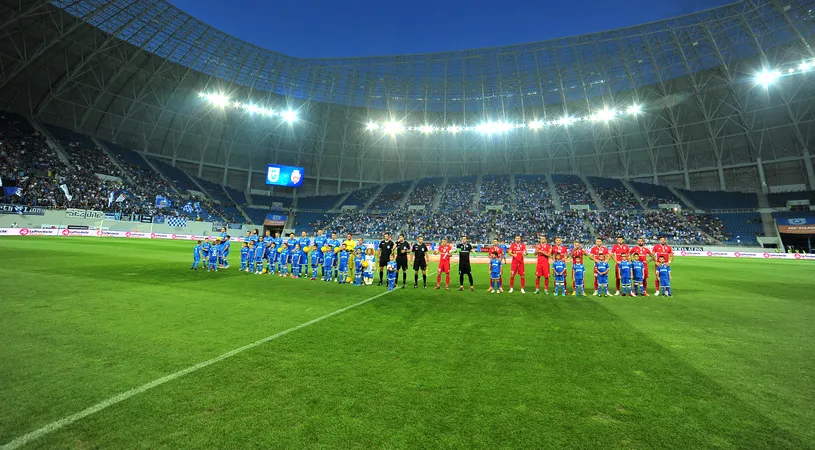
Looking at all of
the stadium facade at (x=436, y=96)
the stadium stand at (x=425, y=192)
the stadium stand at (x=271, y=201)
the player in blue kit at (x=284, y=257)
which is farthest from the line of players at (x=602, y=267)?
the stadium stand at (x=271, y=201)

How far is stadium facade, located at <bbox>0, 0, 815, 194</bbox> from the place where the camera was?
1417 inches

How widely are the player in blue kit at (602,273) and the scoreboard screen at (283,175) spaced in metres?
52.4

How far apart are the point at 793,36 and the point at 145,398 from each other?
55630 millimetres

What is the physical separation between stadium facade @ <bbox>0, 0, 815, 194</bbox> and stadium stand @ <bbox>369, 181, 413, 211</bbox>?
13.5ft

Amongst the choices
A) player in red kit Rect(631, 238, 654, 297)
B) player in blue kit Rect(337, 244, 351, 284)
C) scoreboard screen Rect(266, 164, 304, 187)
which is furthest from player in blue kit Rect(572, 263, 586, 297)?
scoreboard screen Rect(266, 164, 304, 187)

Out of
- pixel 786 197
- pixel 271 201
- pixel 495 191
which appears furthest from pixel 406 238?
pixel 786 197

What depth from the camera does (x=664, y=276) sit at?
11.6 m

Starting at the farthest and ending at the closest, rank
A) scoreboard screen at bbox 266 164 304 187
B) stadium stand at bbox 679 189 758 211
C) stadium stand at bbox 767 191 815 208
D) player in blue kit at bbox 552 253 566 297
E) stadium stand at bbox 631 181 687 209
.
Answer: scoreboard screen at bbox 266 164 304 187
stadium stand at bbox 631 181 687 209
stadium stand at bbox 679 189 758 211
stadium stand at bbox 767 191 815 208
player in blue kit at bbox 552 253 566 297

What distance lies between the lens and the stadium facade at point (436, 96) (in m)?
36.0

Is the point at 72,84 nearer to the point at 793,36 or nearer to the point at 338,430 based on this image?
the point at 338,430

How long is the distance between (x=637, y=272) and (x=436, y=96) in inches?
1797

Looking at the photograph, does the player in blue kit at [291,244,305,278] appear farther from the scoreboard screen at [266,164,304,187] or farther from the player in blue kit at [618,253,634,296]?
the scoreboard screen at [266,164,304,187]

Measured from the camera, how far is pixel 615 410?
368 centimetres

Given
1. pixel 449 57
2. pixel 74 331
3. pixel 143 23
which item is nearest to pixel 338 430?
pixel 74 331
